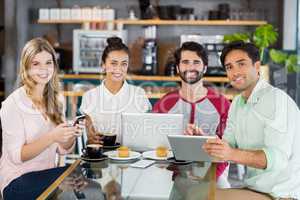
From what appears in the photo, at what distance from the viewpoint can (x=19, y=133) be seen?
2490mm

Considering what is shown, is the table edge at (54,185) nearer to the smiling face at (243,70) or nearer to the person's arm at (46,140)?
the person's arm at (46,140)

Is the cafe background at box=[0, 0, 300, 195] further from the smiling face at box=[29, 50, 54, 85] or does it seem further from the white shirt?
the white shirt

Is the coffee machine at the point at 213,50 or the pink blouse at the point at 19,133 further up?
the coffee machine at the point at 213,50

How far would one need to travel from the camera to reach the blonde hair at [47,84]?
2.64 metres

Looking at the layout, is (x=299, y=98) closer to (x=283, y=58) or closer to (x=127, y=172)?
(x=283, y=58)

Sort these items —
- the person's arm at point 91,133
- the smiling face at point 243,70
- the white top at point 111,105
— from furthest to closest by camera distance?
the white top at point 111,105
the person's arm at point 91,133
the smiling face at point 243,70

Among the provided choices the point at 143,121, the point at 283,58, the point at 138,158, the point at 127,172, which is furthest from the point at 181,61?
the point at 283,58

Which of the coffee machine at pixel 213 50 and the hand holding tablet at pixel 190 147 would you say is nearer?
the hand holding tablet at pixel 190 147

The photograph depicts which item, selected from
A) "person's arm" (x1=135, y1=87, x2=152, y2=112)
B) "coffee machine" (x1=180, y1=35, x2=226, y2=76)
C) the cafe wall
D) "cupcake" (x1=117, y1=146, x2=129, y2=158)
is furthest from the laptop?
the cafe wall

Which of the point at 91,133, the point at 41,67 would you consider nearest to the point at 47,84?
the point at 41,67

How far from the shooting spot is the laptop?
2.61 meters

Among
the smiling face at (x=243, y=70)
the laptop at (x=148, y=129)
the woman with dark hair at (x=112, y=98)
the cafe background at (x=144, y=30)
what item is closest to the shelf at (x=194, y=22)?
the cafe background at (x=144, y=30)

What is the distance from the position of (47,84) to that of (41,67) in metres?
0.13

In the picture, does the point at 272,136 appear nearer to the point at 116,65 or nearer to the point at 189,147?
the point at 189,147
